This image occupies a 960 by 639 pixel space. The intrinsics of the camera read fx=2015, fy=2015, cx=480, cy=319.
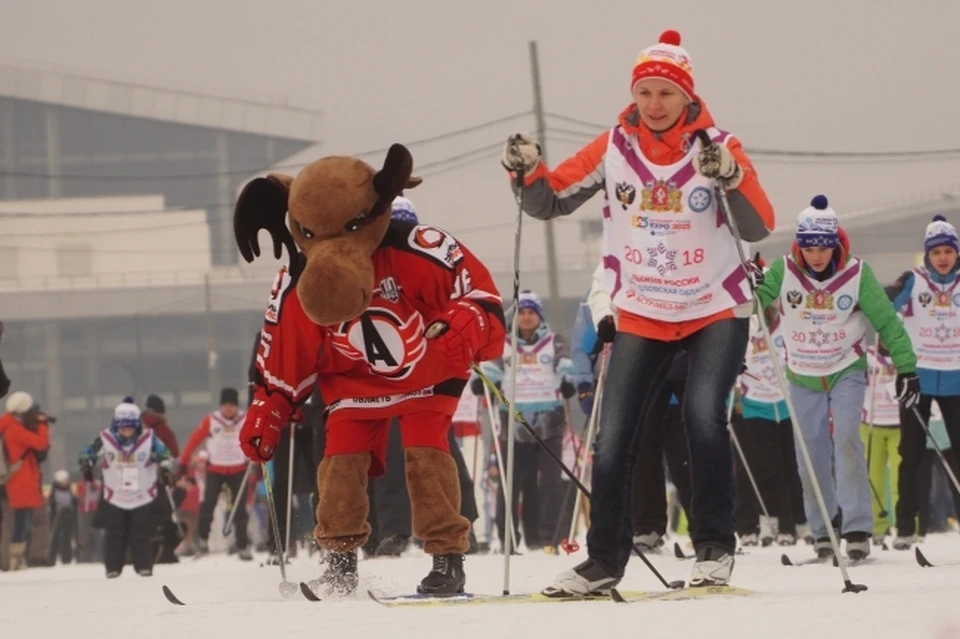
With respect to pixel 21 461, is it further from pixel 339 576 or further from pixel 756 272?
pixel 756 272

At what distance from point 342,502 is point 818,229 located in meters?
3.42

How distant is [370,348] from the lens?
7770 mm

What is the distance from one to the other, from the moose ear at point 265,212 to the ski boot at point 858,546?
145 inches

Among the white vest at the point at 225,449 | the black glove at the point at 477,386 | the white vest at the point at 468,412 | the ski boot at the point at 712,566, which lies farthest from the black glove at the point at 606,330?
the white vest at the point at 225,449

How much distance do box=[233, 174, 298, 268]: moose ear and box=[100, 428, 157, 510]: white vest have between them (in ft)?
28.4

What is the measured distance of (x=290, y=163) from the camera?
109062 millimetres

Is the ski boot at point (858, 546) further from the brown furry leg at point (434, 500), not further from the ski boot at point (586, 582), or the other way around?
the ski boot at point (586, 582)

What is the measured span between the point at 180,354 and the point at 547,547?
223 ft

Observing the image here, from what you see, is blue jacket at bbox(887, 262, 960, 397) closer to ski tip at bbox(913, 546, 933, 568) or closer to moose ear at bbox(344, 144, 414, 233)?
ski tip at bbox(913, 546, 933, 568)

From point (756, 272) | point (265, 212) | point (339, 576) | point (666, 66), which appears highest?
point (666, 66)

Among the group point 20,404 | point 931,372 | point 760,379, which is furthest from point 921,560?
point 20,404

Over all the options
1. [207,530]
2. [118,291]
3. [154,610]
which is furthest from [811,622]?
[118,291]

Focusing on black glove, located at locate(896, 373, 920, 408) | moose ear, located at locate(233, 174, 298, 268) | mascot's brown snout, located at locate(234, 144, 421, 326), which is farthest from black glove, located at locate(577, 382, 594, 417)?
mascot's brown snout, located at locate(234, 144, 421, 326)

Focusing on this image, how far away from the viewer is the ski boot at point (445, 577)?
778 centimetres
